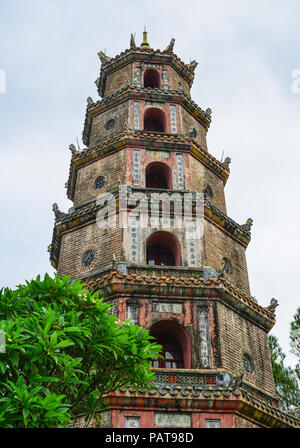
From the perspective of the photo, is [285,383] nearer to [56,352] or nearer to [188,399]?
[188,399]

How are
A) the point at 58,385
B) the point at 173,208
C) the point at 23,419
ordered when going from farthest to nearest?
the point at 173,208 → the point at 58,385 → the point at 23,419

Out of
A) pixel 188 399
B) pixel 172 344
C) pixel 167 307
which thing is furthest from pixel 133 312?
pixel 188 399

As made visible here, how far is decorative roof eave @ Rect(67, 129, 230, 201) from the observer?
2006 cm

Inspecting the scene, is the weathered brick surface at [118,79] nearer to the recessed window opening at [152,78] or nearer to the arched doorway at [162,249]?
the recessed window opening at [152,78]

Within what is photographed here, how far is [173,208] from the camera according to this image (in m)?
18.4

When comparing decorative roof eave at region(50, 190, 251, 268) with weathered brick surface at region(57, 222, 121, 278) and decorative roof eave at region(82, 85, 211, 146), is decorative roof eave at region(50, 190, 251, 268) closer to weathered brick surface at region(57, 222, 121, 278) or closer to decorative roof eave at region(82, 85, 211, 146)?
weathered brick surface at region(57, 222, 121, 278)

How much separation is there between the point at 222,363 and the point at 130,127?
32.3ft

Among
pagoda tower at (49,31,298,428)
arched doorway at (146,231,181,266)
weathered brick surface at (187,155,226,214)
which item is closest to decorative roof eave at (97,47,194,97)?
pagoda tower at (49,31,298,428)

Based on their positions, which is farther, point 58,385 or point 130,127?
point 130,127

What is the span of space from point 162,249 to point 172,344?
356 cm
